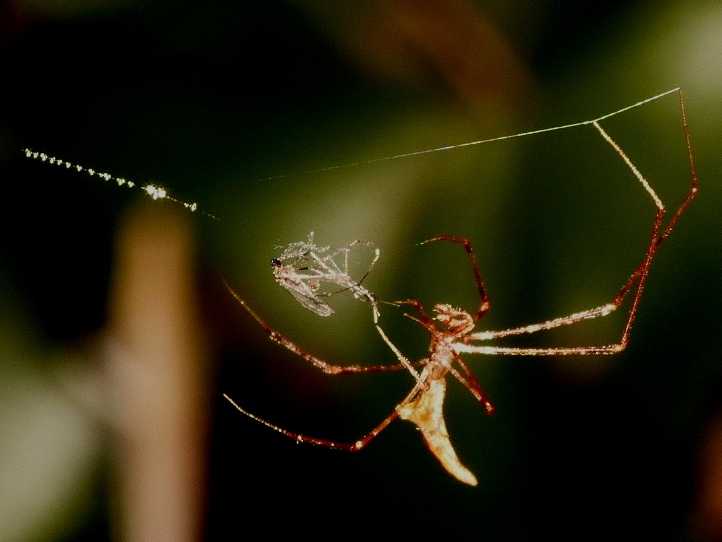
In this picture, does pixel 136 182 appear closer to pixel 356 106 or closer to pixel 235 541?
pixel 356 106

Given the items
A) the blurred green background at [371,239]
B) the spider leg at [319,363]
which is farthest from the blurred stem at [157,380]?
the spider leg at [319,363]

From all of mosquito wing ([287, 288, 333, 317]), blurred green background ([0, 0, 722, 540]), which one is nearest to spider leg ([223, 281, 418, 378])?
mosquito wing ([287, 288, 333, 317])

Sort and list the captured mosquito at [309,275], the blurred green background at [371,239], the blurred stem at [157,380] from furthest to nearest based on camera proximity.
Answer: the blurred stem at [157,380] < the blurred green background at [371,239] < the captured mosquito at [309,275]

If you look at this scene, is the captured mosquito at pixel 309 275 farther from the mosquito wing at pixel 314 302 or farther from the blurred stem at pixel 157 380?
the blurred stem at pixel 157 380

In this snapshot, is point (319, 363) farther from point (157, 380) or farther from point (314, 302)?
point (157, 380)

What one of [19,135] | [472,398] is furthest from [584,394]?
[19,135]
